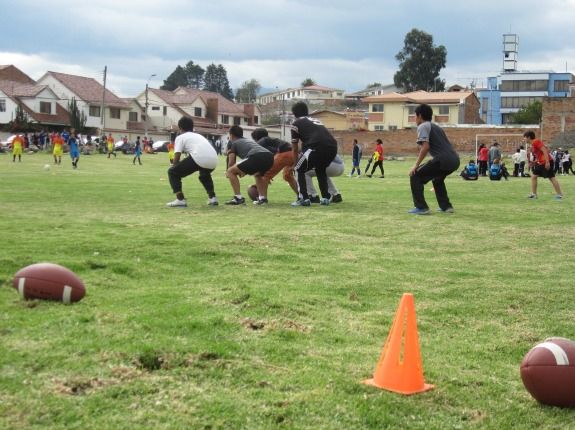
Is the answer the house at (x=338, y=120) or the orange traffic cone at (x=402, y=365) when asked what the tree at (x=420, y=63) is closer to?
the house at (x=338, y=120)

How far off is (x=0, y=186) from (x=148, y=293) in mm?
14649

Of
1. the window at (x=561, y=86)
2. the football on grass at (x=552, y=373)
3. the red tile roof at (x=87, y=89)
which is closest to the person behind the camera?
the football on grass at (x=552, y=373)

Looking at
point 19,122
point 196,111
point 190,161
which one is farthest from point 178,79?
point 190,161

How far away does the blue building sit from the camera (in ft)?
344

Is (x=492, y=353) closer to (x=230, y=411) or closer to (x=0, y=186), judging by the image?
(x=230, y=411)

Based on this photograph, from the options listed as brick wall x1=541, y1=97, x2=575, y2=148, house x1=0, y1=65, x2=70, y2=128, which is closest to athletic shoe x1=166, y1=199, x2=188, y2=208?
brick wall x1=541, y1=97, x2=575, y2=148

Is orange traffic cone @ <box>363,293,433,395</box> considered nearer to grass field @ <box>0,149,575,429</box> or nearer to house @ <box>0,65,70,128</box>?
grass field @ <box>0,149,575,429</box>

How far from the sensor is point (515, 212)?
595 inches

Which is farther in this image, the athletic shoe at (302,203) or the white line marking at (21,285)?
the athletic shoe at (302,203)

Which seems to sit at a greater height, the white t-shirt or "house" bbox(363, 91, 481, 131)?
"house" bbox(363, 91, 481, 131)

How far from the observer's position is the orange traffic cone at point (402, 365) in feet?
15.0

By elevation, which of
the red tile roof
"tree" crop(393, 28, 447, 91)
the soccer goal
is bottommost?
the soccer goal

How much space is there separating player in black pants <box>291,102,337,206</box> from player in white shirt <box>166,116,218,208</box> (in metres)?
1.76

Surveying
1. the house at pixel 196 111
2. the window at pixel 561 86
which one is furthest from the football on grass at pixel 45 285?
the window at pixel 561 86
